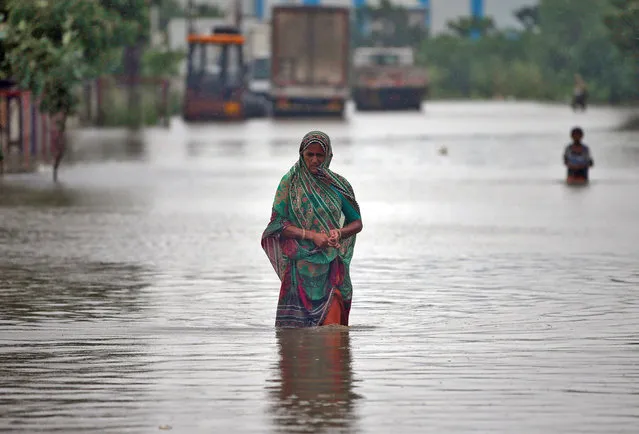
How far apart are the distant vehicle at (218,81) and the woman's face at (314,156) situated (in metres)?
53.5

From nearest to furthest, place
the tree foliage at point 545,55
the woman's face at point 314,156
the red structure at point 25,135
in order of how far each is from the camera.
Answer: the woman's face at point 314,156 < the red structure at point 25,135 < the tree foliage at point 545,55

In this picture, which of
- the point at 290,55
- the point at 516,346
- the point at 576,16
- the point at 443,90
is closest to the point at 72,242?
the point at 516,346

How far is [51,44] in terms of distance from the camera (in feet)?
93.6

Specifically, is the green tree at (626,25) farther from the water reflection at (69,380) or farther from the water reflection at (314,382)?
the water reflection at (69,380)

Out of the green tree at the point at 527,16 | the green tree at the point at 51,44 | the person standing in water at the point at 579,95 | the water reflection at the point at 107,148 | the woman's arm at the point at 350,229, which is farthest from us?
the green tree at the point at 527,16

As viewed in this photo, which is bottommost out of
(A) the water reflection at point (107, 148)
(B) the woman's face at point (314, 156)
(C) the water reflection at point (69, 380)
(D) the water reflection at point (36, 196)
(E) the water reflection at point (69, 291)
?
(A) the water reflection at point (107, 148)

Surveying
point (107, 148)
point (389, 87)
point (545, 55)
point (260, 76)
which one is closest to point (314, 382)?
point (107, 148)

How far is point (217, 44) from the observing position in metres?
69.6

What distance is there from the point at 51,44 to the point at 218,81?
38354 mm

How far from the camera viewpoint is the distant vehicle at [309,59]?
68188mm

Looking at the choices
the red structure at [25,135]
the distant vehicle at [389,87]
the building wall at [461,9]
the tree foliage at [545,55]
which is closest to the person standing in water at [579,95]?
the tree foliage at [545,55]

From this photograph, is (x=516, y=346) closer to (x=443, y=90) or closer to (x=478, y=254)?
(x=478, y=254)

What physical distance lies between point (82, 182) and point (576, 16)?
9161cm

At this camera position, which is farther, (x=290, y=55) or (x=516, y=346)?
(x=290, y=55)
